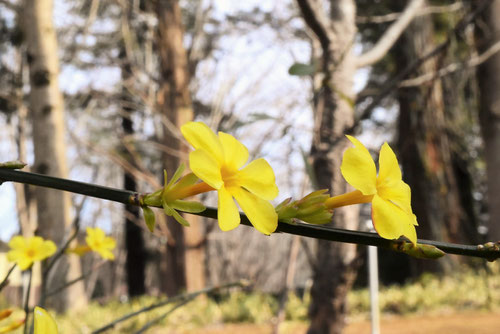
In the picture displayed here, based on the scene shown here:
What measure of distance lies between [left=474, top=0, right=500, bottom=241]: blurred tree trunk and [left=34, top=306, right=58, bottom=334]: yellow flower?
16.8 ft

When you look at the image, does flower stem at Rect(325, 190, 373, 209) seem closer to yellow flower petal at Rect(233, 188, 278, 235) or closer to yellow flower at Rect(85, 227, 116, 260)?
yellow flower petal at Rect(233, 188, 278, 235)

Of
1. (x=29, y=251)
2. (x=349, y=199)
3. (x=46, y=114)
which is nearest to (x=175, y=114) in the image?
(x=46, y=114)

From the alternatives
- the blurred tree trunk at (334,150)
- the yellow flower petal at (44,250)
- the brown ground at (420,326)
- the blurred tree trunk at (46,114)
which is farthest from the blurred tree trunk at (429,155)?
the yellow flower petal at (44,250)

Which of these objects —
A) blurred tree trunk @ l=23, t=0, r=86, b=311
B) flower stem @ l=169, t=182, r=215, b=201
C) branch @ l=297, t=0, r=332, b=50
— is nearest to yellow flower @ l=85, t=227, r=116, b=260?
flower stem @ l=169, t=182, r=215, b=201

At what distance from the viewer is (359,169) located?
0.28 metres

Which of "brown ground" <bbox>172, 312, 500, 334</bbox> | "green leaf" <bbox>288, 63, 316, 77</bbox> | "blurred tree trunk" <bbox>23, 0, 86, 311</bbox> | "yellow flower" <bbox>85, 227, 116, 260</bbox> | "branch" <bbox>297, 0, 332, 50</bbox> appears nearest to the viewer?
"yellow flower" <bbox>85, 227, 116, 260</bbox>

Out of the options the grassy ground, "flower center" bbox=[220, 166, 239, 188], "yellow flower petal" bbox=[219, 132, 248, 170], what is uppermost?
"yellow flower petal" bbox=[219, 132, 248, 170]

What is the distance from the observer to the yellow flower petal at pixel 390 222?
0.27 meters

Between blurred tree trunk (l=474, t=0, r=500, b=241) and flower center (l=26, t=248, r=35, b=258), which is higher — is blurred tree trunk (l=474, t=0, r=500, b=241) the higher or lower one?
the higher one

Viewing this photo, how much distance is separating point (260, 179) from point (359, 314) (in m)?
4.83

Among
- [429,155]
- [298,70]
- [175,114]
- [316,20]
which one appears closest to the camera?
[298,70]

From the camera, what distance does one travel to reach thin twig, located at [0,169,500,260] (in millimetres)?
258

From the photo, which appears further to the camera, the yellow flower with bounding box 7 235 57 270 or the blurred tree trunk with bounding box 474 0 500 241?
the blurred tree trunk with bounding box 474 0 500 241

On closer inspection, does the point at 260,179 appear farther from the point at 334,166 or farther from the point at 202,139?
the point at 334,166
